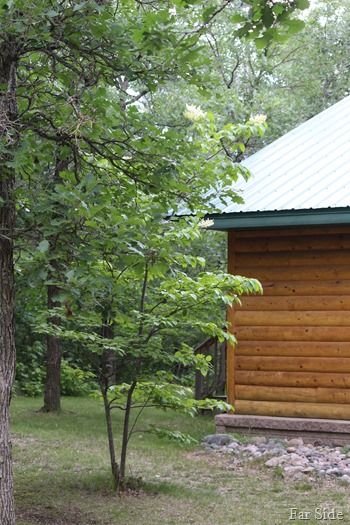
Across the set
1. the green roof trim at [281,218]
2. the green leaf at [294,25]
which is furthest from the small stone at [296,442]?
the green leaf at [294,25]

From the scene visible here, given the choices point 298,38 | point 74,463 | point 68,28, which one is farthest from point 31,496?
point 298,38

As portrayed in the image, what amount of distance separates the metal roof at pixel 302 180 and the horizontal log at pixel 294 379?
6.49ft

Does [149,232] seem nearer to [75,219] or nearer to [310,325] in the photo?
[75,219]

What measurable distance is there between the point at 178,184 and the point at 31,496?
3.27 meters

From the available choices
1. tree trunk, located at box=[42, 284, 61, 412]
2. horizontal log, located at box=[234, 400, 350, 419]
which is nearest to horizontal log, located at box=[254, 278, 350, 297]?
horizontal log, located at box=[234, 400, 350, 419]

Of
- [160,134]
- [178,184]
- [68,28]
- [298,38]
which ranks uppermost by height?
[298,38]

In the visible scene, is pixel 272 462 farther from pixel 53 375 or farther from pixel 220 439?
pixel 53 375

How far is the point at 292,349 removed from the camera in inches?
398

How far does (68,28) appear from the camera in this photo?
562cm

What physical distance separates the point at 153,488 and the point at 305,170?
5217mm

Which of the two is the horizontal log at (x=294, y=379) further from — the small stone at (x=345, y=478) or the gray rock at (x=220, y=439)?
the small stone at (x=345, y=478)

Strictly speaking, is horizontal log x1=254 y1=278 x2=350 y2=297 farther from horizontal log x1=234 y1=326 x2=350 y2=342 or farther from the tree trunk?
the tree trunk

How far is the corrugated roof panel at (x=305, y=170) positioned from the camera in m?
9.77

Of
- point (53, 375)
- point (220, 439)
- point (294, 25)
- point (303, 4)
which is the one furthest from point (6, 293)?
point (53, 375)
